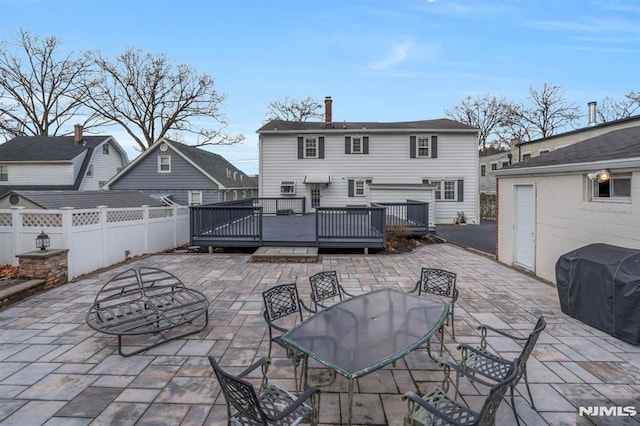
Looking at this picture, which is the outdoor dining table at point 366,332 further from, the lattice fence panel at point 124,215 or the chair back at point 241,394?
the lattice fence panel at point 124,215

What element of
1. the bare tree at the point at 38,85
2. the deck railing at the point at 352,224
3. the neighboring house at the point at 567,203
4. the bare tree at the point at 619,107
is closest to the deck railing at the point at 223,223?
the deck railing at the point at 352,224

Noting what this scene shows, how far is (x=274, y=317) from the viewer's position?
3.39 meters

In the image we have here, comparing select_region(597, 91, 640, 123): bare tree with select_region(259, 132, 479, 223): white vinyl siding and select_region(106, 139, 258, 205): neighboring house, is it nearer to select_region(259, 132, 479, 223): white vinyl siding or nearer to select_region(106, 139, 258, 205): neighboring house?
select_region(259, 132, 479, 223): white vinyl siding

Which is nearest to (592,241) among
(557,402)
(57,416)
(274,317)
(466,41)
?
(557,402)

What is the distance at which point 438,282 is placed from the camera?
4.53 metres

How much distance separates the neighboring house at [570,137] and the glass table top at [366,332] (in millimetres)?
14952

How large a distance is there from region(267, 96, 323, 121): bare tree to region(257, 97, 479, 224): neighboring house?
12.4 metres

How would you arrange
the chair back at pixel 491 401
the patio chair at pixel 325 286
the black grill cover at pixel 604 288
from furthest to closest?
1. the patio chair at pixel 325 286
2. the black grill cover at pixel 604 288
3. the chair back at pixel 491 401

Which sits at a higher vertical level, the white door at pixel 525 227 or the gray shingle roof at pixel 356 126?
the gray shingle roof at pixel 356 126

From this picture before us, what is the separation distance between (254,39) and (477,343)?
13396 mm

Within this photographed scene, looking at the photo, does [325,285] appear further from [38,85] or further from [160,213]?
[38,85]

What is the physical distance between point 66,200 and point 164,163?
10.1m
